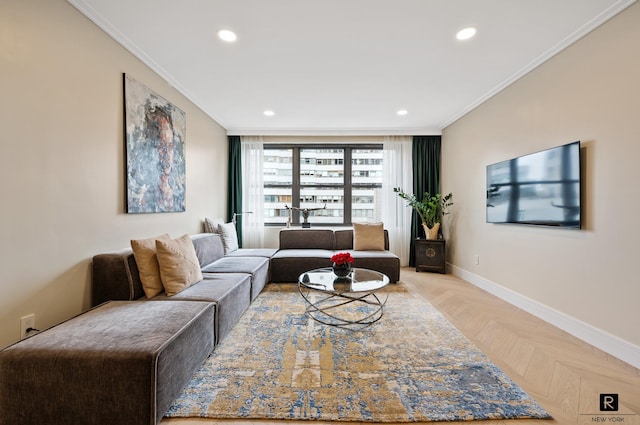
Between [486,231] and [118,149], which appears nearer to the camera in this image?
[118,149]

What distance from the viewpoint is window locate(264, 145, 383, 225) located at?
5.29 meters

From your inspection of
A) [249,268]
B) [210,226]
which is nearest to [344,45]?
[249,268]

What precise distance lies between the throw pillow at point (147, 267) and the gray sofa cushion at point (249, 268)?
0.63 meters

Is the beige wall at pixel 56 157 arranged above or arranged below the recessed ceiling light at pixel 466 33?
below

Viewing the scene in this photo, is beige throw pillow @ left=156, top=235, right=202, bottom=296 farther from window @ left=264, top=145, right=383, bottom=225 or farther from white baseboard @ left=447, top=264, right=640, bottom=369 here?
white baseboard @ left=447, top=264, right=640, bottom=369

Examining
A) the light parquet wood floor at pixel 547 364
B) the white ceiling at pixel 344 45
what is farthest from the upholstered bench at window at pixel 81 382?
the white ceiling at pixel 344 45

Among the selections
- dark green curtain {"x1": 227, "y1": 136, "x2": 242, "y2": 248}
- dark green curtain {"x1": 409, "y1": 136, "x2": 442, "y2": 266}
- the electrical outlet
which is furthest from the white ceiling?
the electrical outlet

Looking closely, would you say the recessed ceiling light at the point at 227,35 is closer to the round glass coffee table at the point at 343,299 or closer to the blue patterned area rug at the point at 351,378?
the round glass coffee table at the point at 343,299

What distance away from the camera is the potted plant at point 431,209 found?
4.50 metres

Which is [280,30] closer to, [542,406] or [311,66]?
[311,66]

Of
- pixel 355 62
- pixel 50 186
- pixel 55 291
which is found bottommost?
pixel 55 291

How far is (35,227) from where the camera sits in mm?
1677

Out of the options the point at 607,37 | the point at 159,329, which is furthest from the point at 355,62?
the point at 159,329

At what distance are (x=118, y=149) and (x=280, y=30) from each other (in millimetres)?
1695
